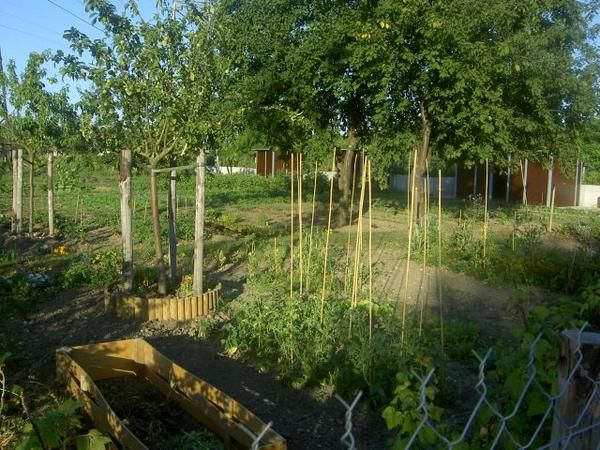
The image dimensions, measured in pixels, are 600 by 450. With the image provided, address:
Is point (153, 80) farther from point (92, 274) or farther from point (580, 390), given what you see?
point (580, 390)

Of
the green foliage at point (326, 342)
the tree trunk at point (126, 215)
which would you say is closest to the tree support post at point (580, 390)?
the green foliage at point (326, 342)

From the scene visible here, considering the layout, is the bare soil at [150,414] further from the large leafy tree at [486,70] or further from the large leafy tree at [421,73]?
the large leafy tree at [486,70]

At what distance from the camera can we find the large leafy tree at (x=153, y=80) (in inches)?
268

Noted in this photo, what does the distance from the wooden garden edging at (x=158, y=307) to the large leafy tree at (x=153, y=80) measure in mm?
523

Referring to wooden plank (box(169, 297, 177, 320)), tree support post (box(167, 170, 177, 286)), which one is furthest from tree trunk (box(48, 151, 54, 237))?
wooden plank (box(169, 297, 177, 320))

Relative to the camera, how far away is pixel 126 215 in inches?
276

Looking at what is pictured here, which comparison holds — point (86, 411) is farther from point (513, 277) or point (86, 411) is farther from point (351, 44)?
point (351, 44)

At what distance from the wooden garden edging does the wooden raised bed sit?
4.99ft

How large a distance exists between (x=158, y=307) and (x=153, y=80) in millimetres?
2589

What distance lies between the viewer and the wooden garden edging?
6.59 m

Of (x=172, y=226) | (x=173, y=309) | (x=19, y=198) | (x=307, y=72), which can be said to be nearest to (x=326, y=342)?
(x=173, y=309)

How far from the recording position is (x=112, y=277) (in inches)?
320

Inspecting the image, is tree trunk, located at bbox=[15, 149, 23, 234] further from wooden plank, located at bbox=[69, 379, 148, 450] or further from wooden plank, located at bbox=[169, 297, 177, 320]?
wooden plank, located at bbox=[69, 379, 148, 450]

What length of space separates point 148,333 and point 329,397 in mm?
2438
